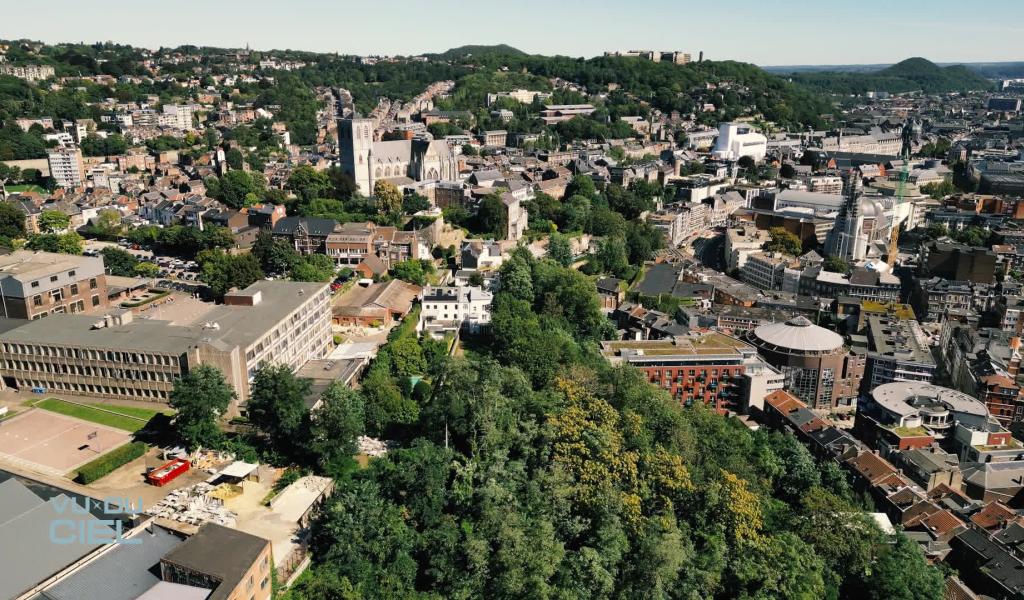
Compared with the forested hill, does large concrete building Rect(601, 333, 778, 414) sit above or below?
below

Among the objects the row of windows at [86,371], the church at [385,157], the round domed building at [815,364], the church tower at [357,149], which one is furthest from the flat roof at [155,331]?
the church at [385,157]

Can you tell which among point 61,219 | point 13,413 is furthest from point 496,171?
point 13,413

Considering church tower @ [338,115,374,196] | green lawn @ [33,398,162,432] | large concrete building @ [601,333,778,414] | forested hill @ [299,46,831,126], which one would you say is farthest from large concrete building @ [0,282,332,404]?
forested hill @ [299,46,831,126]

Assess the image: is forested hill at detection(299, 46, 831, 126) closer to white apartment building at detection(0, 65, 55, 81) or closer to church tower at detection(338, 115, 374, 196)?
white apartment building at detection(0, 65, 55, 81)

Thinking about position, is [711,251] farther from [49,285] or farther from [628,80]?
[628,80]

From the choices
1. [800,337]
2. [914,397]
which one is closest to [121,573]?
[914,397]

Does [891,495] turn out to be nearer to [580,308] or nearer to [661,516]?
[661,516]
